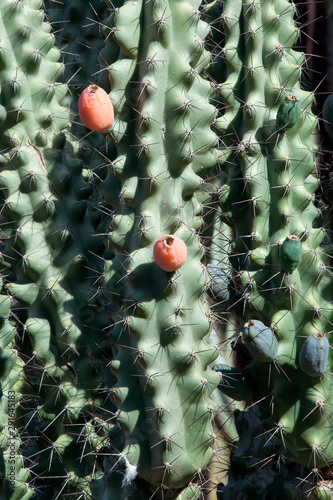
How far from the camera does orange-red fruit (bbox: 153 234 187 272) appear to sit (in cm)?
230

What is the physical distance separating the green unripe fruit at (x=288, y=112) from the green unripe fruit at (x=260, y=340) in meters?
0.79

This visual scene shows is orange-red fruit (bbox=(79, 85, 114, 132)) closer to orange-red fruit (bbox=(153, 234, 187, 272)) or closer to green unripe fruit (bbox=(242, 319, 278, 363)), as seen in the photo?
orange-red fruit (bbox=(153, 234, 187, 272))

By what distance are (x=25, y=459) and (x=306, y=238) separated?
166 centimetres

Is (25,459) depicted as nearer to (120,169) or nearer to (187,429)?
(187,429)

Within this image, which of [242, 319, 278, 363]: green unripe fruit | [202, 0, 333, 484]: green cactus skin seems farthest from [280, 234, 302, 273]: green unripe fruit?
[242, 319, 278, 363]: green unripe fruit

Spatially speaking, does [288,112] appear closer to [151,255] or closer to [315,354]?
[151,255]

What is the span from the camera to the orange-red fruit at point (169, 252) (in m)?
2.30

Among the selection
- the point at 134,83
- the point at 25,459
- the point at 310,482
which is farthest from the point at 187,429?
the point at 134,83

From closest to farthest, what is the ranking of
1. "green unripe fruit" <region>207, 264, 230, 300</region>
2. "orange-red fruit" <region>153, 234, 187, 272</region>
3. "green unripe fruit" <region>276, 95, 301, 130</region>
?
"orange-red fruit" <region>153, 234, 187, 272</region> → "green unripe fruit" <region>276, 95, 301, 130</region> → "green unripe fruit" <region>207, 264, 230, 300</region>

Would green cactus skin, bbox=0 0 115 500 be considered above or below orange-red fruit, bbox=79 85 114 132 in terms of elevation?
below

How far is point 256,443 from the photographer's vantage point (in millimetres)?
2764

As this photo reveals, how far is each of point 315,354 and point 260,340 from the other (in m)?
0.21

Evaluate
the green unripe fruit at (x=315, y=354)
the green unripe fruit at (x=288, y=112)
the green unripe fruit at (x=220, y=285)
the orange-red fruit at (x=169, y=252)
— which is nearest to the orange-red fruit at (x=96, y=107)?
the orange-red fruit at (x=169, y=252)

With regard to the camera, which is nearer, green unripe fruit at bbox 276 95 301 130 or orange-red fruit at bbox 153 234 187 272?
orange-red fruit at bbox 153 234 187 272
